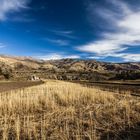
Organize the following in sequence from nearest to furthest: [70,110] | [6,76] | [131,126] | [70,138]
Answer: [70,138]
[131,126]
[70,110]
[6,76]

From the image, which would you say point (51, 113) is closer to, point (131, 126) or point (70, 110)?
point (70, 110)

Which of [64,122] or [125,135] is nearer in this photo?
[125,135]

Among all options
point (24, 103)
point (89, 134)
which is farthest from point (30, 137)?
point (24, 103)

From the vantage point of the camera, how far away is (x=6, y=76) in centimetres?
5934

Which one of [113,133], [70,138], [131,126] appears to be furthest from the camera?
[131,126]

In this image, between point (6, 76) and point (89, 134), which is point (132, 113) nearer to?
point (89, 134)

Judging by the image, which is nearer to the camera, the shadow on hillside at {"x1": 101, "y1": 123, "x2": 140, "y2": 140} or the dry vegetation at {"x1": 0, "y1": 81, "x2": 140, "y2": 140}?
the shadow on hillside at {"x1": 101, "y1": 123, "x2": 140, "y2": 140}

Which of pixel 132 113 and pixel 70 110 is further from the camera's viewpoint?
pixel 70 110

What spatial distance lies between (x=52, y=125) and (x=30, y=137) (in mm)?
1307

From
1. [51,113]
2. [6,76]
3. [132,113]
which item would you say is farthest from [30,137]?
[6,76]

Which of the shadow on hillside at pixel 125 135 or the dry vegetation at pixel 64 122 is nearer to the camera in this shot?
the shadow on hillside at pixel 125 135

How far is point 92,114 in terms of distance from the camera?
9227mm

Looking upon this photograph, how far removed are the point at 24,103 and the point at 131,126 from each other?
229 inches

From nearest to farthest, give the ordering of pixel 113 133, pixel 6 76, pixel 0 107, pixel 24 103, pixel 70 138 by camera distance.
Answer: pixel 70 138, pixel 113 133, pixel 0 107, pixel 24 103, pixel 6 76
